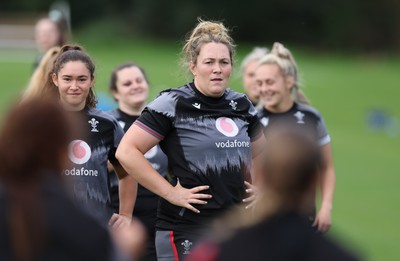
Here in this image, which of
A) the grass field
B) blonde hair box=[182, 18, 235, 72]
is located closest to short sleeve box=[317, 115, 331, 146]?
the grass field

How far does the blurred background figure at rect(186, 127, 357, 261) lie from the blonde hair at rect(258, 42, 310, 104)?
13.2 feet

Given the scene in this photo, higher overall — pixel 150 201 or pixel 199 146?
pixel 199 146

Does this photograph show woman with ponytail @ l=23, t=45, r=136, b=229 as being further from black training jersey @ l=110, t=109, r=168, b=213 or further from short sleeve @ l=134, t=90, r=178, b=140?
black training jersey @ l=110, t=109, r=168, b=213

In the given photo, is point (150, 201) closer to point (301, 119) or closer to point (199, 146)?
point (301, 119)

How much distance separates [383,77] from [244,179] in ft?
91.8

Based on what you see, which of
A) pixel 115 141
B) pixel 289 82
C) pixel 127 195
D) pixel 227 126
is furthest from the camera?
pixel 289 82

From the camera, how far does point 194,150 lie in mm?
5426

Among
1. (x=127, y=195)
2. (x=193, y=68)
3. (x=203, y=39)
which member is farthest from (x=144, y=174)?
(x=203, y=39)

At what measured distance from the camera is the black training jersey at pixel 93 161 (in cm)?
543

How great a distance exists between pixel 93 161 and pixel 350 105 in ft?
76.6

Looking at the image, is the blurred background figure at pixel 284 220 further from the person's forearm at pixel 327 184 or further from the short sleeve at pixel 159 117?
the person's forearm at pixel 327 184

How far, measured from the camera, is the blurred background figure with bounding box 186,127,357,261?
3.11 metres

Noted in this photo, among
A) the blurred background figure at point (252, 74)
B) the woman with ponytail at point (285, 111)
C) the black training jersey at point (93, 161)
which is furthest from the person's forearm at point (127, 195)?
the blurred background figure at point (252, 74)

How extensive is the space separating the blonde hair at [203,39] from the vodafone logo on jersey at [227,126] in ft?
1.44
